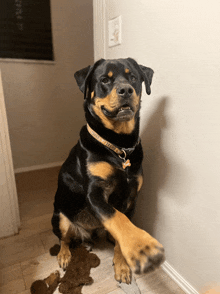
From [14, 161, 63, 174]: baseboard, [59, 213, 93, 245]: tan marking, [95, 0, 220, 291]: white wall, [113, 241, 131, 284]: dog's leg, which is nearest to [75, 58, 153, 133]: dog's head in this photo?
[95, 0, 220, 291]: white wall

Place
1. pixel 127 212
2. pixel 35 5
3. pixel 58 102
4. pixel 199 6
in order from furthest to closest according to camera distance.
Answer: pixel 58 102 < pixel 35 5 < pixel 127 212 < pixel 199 6

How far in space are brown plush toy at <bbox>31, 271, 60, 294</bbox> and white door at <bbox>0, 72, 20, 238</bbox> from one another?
0.55 metres

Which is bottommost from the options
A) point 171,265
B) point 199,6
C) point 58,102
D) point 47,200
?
point 47,200

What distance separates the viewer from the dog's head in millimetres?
868

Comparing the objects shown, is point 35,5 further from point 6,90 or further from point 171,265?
point 171,265

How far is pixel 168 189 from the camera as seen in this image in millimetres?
1138

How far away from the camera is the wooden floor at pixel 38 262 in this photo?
1.13 meters

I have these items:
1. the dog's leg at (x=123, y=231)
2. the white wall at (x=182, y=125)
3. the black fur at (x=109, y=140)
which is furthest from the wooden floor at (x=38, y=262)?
the dog's leg at (x=123, y=231)

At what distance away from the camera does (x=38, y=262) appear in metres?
1.30

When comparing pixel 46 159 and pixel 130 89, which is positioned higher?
pixel 130 89

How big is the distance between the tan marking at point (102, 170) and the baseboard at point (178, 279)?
0.75 metres

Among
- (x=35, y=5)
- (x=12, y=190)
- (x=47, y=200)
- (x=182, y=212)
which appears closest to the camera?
(x=182, y=212)

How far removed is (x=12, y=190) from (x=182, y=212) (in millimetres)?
1221

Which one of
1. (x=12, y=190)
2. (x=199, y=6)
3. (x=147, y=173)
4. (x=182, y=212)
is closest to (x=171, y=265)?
(x=182, y=212)
